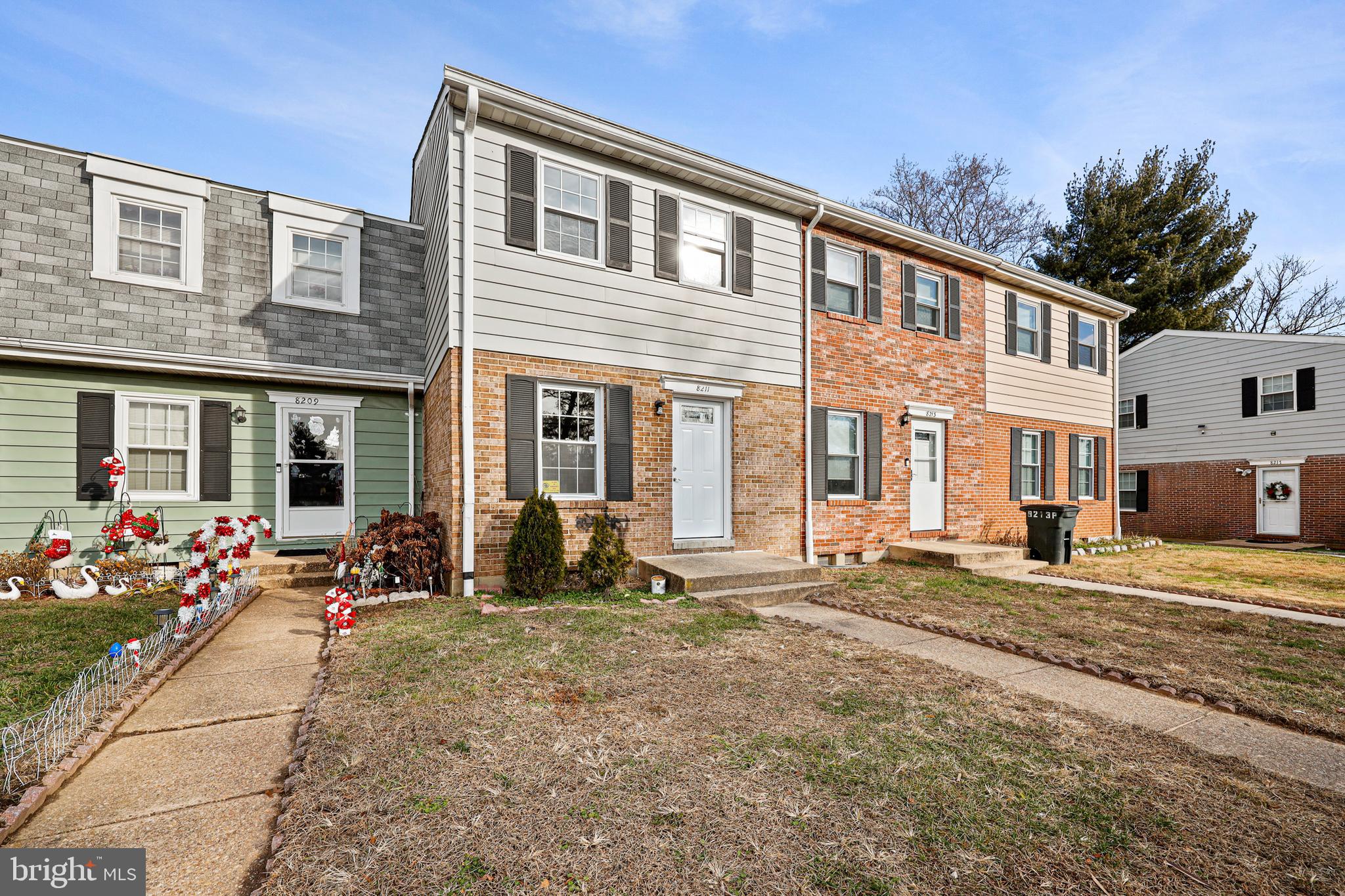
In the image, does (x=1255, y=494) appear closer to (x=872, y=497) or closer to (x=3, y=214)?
(x=872, y=497)

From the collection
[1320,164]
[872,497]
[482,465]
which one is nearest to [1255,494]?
[1320,164]

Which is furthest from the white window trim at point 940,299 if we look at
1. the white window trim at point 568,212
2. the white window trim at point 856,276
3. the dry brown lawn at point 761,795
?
the dry brown lawn at point 761,795

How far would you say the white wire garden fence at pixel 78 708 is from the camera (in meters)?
2.63

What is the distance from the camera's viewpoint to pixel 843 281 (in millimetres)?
9680

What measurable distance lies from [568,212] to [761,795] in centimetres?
671

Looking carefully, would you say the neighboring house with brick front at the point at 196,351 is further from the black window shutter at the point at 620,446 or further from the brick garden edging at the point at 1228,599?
the brick garden edging at the point at 1228,599

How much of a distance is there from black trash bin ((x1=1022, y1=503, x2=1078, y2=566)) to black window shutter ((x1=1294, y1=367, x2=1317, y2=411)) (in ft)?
33.9

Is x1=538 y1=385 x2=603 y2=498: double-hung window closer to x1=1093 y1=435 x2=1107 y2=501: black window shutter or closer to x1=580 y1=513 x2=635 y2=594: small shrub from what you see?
x1=580 y1=513 x2=635 y2=594: small shrub

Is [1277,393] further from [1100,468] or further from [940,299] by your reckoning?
[940,299]

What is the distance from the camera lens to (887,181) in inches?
864

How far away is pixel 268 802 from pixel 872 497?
28.7 ft

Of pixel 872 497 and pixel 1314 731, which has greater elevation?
pixel 872 497

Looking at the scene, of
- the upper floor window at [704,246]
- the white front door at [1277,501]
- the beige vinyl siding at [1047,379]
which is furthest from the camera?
the white front door at [1277,501]

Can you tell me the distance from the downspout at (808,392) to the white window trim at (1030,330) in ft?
18.1
